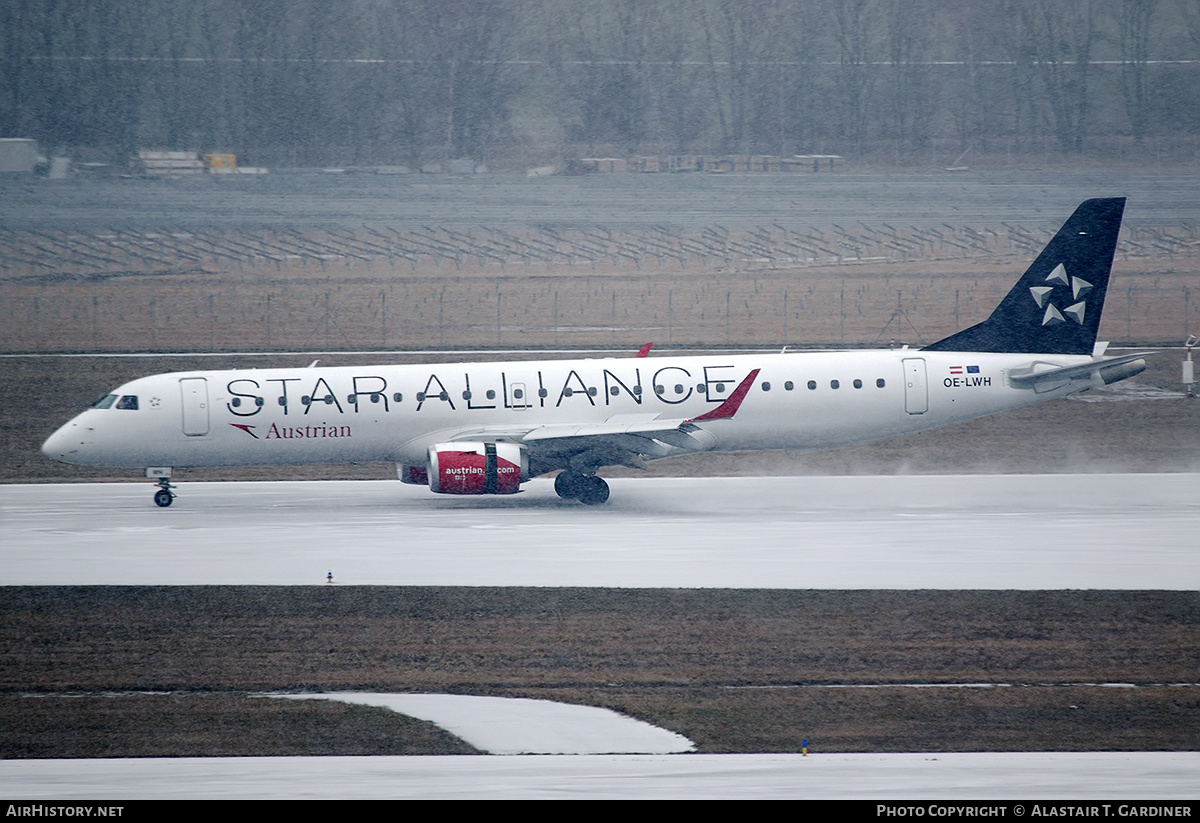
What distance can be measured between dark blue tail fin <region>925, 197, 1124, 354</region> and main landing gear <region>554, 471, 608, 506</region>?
9.58m

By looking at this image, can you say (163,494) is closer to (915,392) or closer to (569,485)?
(569,485)

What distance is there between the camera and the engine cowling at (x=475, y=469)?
27562 millimetres

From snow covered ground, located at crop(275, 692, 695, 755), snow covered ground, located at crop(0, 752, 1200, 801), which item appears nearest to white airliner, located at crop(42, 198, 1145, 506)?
snow covered ground, located at crop(275, 692, 695, 755)

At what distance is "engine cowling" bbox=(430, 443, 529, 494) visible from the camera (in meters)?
27.6

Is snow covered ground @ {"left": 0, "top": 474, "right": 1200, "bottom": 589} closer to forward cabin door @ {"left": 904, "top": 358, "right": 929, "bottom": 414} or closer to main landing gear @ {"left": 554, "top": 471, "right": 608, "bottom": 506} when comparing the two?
main landing gear @ {"left": 554, "top": 471, "right": 608, "bottom": 506}

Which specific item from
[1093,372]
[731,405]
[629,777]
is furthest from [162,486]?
[1093,372]

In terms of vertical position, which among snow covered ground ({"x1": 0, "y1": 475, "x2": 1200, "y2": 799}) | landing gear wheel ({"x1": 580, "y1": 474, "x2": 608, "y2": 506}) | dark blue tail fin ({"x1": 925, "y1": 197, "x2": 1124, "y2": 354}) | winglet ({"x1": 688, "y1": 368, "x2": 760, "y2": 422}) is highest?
dark blue tail fin ({"x1": 925, "y1": 197, "x2": 1124, "y2": 354})

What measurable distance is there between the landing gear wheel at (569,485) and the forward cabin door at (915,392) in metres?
7.83

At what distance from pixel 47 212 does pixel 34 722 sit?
69160mm

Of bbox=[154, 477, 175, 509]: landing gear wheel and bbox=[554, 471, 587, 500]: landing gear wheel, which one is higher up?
bbox=[154, 477, 175, 509]: landing gear wheel

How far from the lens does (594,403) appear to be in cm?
2966

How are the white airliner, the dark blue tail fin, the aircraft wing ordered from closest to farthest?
the aircraft wing, the white airliner, the dark blue tail fin

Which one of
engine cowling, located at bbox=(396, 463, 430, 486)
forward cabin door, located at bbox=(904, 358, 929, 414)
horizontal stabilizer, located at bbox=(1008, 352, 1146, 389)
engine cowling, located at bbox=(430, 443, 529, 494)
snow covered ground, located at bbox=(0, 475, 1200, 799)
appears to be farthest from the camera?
forward cabin door, located at bbox=(904, 358, 929, 414)

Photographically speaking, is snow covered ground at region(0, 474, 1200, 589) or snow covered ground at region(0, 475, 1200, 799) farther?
snow covered ground at region(0, 474, 1200, 589)
